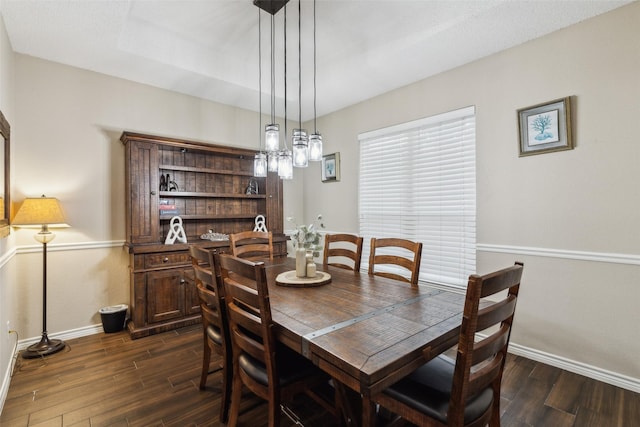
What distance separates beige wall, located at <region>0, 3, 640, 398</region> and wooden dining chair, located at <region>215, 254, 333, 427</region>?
1833 mm

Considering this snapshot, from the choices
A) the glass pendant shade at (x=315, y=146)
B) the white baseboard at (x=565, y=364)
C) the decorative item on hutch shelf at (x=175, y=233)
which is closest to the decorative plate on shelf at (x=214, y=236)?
the decorative item on hutch shelf at (x=175, y=233)

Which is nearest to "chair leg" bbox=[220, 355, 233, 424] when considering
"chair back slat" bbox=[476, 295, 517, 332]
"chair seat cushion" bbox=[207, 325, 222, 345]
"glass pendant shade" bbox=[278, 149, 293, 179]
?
"chair seat cushion" bbox=[207, 325, 222, 345]

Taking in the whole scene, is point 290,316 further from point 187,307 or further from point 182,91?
point 182,91

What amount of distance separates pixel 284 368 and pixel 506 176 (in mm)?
2490

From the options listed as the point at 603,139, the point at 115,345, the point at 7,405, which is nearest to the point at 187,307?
the point at 115,345

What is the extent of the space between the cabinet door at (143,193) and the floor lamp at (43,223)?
1.89 feet

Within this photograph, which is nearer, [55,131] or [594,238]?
[594,238]

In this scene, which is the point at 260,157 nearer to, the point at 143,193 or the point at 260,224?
the point at 143,193

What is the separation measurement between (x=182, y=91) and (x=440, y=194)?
320 cm

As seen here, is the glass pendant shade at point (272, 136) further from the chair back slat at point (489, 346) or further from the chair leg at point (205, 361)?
the chair back slat at point (489, 346)

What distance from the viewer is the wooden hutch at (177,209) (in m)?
3.09

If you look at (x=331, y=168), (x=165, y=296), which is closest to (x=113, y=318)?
(x=165, y=296)

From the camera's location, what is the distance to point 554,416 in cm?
188

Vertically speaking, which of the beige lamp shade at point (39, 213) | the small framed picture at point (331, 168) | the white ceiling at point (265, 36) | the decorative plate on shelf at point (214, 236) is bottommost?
the decorative plate on shelf at point (214, 236)
